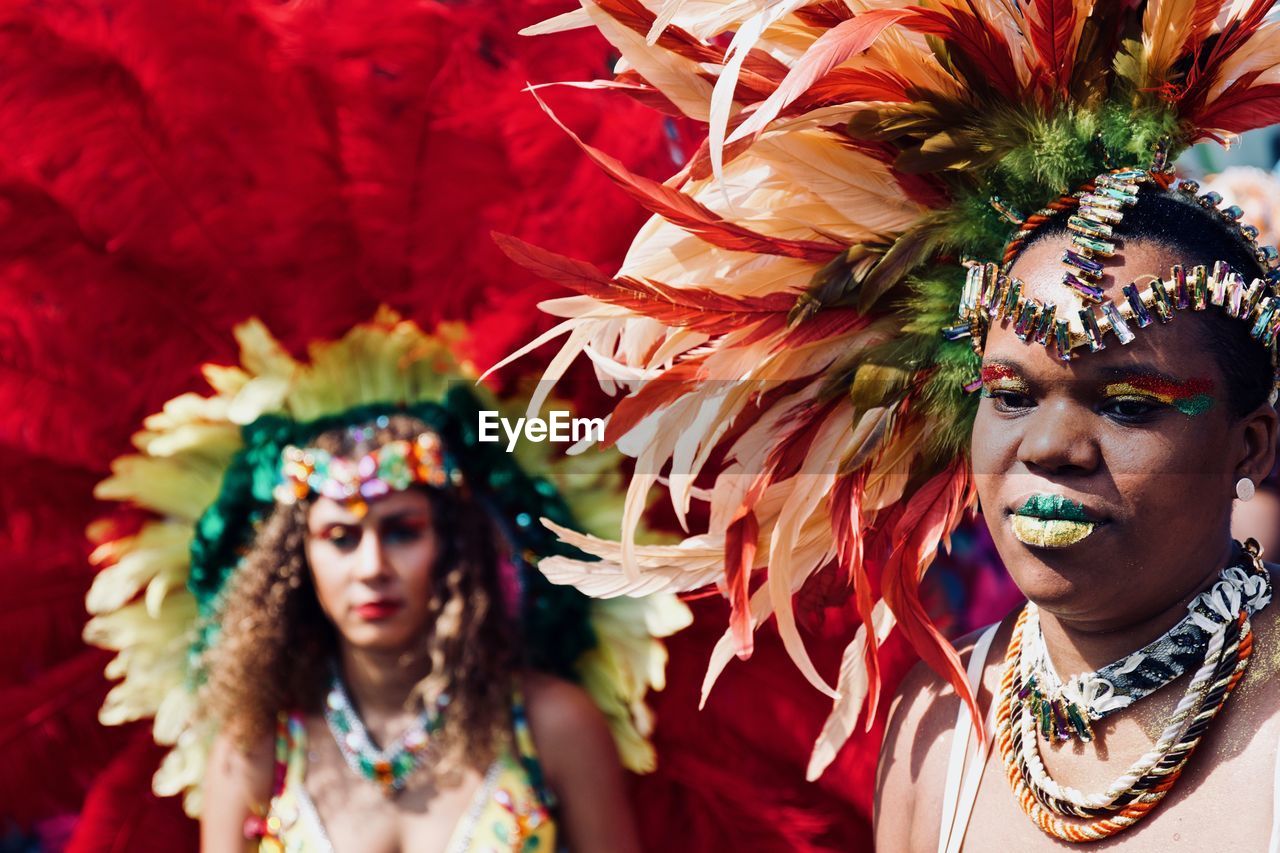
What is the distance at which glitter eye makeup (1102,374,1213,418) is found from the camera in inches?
58.9

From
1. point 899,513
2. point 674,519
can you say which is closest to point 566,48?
point 674,519

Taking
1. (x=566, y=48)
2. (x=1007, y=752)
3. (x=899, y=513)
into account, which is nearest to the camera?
(x=1007, y=752)

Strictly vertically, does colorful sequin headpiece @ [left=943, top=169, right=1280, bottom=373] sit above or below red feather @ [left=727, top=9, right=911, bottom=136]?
below

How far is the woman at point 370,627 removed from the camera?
2.60 meters

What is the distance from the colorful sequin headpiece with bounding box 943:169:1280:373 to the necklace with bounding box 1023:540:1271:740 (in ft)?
0.84

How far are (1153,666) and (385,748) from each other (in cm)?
151

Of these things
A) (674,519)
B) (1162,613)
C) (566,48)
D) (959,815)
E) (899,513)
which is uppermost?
(566,48)

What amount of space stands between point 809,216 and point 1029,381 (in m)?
0.39

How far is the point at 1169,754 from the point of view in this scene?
1534 millimetres

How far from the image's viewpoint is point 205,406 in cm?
269

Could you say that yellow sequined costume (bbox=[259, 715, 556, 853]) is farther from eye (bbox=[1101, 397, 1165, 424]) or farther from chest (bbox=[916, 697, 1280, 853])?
eye (bbox=[1101, 397, 1165, 424])

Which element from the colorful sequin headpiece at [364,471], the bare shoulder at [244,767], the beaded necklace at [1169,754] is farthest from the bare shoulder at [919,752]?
the bare shoulder at [244,767]

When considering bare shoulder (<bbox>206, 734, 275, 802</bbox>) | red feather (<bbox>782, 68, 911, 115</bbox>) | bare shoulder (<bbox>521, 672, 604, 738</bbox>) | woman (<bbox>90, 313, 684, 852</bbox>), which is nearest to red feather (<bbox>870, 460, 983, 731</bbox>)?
red feather (<bbox>782, 68, 911, 115</bbox>)

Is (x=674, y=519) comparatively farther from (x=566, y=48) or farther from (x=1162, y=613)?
(x=1162, y=613)
